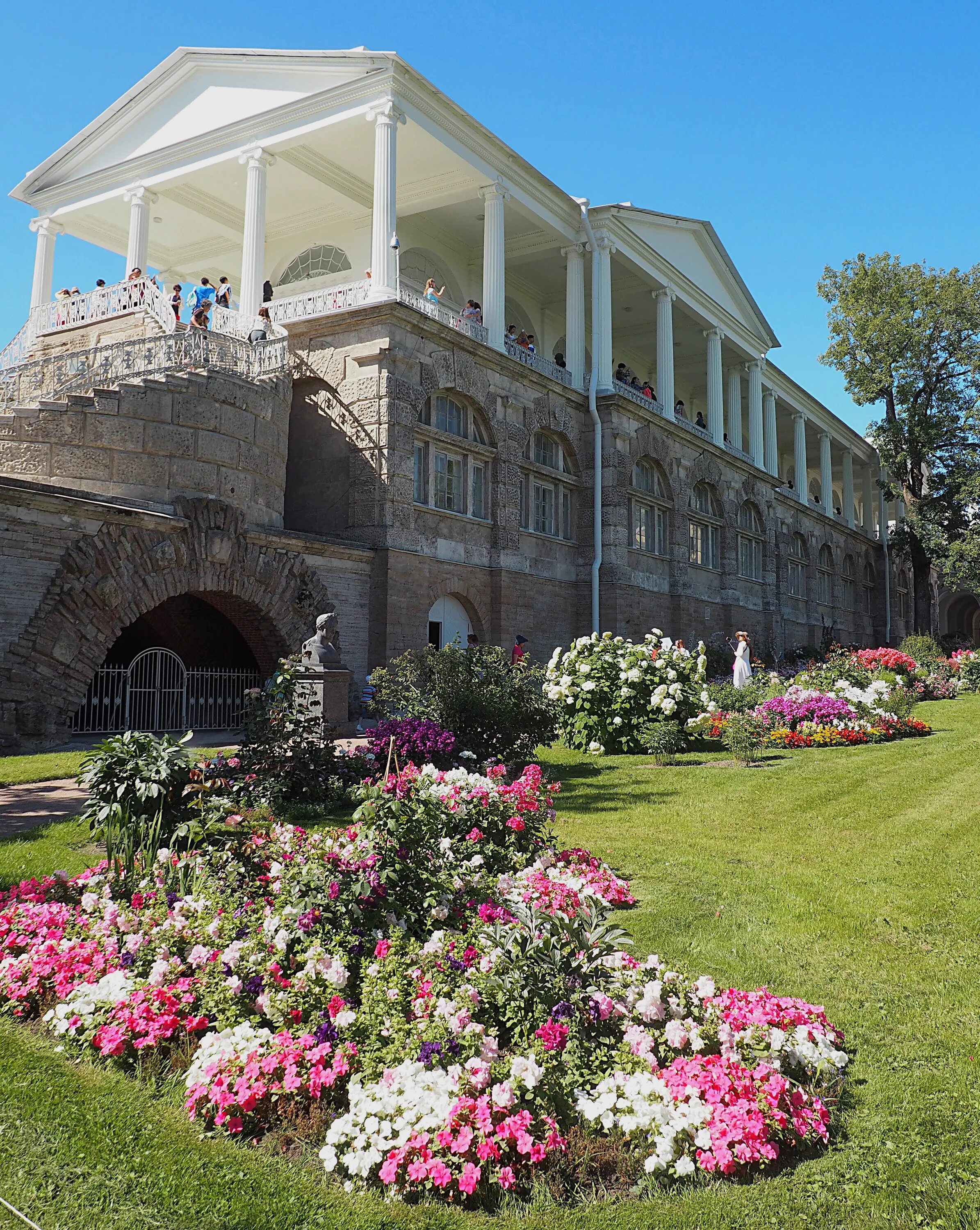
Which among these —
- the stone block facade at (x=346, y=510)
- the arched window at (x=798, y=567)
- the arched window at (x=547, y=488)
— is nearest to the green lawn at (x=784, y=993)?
the stone block facade at (x=346, y=510)

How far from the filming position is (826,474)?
49.2 metres

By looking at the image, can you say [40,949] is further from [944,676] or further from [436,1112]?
[944,676]

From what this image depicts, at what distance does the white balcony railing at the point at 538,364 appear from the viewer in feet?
81.4

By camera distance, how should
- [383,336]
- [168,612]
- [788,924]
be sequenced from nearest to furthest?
[788,924] → [168,612] → [383,336]

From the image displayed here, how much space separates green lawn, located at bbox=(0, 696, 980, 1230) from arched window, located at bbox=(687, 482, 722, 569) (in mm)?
24085

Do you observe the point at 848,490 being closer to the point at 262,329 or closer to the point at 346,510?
the point at 346,510

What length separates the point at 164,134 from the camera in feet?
80.0

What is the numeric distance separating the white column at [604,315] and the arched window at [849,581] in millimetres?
27907

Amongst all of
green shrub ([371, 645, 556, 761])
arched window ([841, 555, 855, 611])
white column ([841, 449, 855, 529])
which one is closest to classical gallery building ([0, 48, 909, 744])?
green shrub ([371, 645, 556, 761])

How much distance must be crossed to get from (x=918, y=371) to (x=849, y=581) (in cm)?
1382

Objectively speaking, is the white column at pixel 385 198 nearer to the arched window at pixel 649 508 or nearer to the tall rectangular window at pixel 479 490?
the tall rectangular window at pixel 479 490

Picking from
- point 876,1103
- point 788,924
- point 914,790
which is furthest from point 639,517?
point 876,1103

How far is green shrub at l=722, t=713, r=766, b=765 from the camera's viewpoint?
1284 cm

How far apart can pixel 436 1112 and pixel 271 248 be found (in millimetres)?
28552
